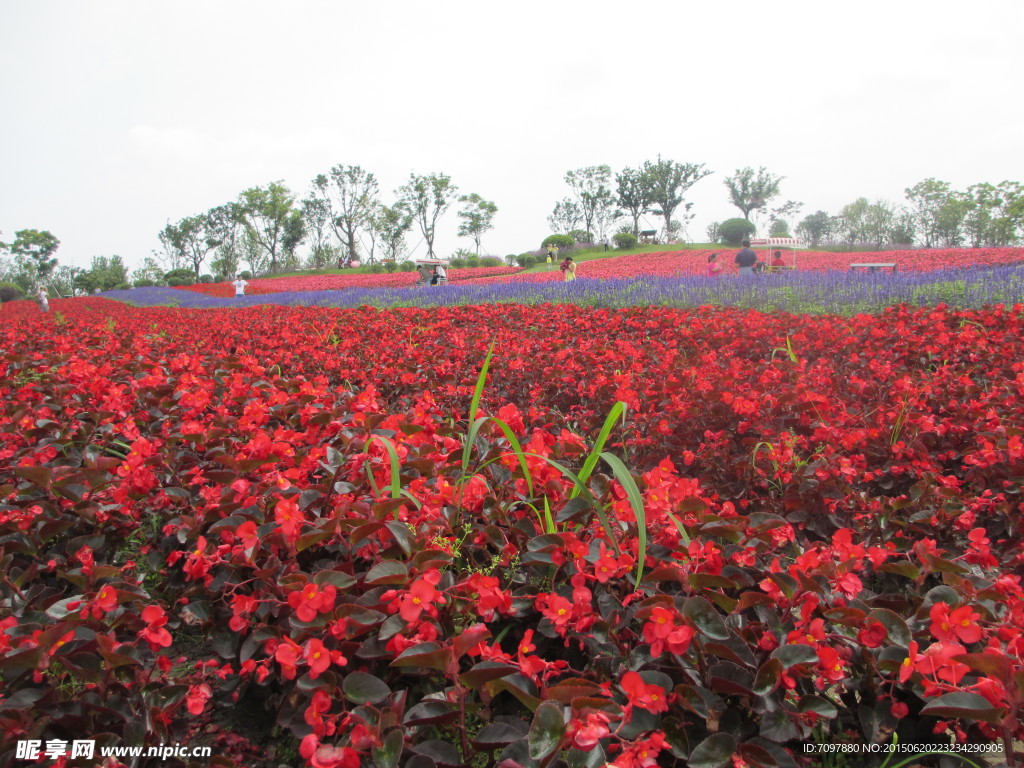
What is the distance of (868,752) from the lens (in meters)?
1.05

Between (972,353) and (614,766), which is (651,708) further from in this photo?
(972,353)

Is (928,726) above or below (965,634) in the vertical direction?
below

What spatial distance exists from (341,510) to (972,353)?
147 inches

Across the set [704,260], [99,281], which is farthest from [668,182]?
[99,281]

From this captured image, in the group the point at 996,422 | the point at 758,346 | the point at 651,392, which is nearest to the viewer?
the point at 996,422

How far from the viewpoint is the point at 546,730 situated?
83 centimetres

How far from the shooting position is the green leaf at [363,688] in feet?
3.12

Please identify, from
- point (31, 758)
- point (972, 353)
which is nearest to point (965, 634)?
point (31, 758)

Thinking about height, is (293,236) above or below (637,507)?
above

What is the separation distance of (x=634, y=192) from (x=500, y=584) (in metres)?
42.9

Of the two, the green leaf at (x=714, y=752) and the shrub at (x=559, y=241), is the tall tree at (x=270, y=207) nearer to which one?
the shrub at (x=559, y=241)

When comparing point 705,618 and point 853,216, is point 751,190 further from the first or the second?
point 705,618

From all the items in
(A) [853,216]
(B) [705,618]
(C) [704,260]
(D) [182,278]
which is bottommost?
(B) [705,618]

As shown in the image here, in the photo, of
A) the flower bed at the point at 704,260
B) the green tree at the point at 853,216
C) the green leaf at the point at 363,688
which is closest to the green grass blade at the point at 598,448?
the green leaf at the point at 363,688
